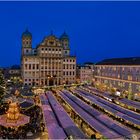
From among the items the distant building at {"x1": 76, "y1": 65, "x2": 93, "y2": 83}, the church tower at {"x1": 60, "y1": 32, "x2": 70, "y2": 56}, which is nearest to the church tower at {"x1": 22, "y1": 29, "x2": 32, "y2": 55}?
the church tower at {"x1": 60, "y1": 32, "x2": 70, "y2": 56}

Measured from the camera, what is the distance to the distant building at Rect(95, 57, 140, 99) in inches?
2370

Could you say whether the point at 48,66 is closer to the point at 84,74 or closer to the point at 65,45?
the point at 65,45

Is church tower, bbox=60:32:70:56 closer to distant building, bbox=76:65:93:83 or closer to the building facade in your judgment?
the building facade

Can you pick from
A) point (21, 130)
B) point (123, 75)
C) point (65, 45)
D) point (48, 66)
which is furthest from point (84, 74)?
point (21, 130)

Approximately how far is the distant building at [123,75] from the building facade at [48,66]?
14.6 m

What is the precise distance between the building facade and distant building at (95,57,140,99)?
14559mm

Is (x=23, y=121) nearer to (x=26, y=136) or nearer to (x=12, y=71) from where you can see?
(x=26, y=136)

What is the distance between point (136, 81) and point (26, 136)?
41.9 m

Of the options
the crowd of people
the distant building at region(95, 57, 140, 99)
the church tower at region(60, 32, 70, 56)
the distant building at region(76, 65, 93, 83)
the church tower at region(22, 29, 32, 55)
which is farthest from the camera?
the distant building at region(76, 65, 93, 83)

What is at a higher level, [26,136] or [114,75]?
[114,75]

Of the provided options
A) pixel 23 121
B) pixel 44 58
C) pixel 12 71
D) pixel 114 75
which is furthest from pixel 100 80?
pixel 23 121

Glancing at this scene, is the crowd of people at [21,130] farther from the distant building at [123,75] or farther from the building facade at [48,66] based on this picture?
the building facade at [48,66]

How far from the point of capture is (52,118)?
102ft

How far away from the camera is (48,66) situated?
9144cm
